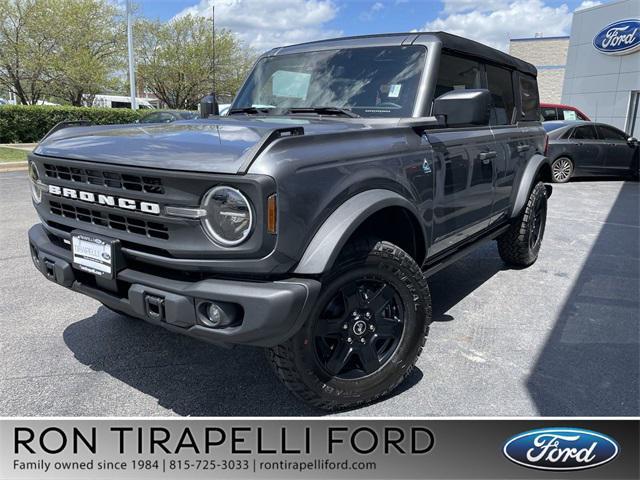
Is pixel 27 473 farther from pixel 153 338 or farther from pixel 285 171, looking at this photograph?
pixel 285 171

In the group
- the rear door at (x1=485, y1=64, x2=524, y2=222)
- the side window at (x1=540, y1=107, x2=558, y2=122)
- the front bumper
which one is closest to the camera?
the front bumper

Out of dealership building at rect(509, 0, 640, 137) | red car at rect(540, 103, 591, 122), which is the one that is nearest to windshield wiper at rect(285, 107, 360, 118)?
red car at rect(540, 103, 591, 122)

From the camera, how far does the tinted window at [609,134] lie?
39.3ft

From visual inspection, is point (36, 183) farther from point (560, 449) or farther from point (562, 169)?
point (562, 169)

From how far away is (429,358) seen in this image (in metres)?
3.29

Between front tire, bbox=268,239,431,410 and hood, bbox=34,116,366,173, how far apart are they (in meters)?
0.66

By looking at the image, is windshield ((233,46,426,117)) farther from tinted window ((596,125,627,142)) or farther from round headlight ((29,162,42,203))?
tinted window ((596,125,627,142))

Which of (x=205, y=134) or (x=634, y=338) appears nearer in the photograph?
(x=205, y=134)

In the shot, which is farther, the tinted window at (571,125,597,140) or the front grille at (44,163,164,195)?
the tinted window at (571,125,597,140)

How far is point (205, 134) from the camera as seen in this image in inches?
100

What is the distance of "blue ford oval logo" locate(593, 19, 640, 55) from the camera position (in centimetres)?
1786

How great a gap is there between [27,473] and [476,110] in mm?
2802

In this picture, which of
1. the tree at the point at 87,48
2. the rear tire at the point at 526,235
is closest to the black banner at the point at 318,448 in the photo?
the rear tire at the point at 526,235

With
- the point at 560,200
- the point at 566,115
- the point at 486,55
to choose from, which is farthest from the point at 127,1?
the point at 486,55
